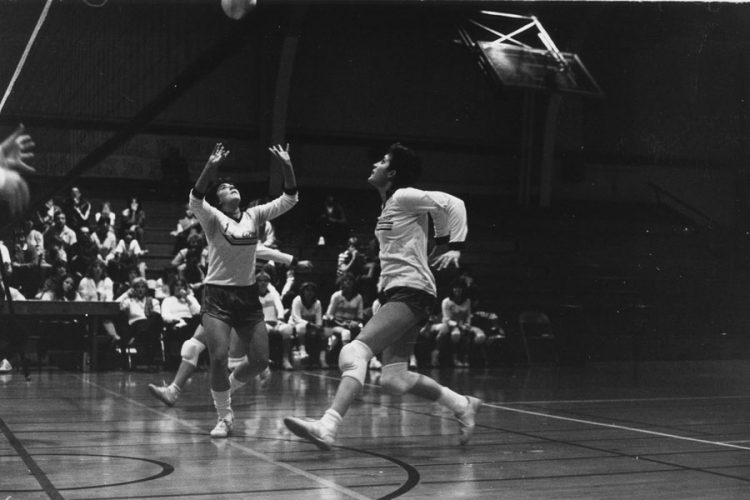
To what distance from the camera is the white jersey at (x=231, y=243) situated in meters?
7.84

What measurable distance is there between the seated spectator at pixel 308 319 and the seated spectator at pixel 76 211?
15.7ft

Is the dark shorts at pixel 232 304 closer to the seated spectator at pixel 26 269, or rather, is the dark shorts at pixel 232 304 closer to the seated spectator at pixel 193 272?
the seated spectator at pixel 193 272

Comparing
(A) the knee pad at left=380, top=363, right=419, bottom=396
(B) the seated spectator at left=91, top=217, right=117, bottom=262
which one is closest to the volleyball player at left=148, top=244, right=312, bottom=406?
(A) the knee pad at left=380, top=363, right=419, bottom=396

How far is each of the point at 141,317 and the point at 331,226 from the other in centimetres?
756

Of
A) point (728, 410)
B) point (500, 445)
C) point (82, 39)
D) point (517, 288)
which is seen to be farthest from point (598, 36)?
point (500, 445)

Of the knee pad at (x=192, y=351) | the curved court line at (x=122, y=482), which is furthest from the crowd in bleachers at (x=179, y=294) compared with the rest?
the curved court line at (x=122, y=482)

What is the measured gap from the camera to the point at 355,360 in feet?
21.2

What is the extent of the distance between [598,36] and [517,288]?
29.6 feet

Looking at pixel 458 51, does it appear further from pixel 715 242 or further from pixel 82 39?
pixel 82 39

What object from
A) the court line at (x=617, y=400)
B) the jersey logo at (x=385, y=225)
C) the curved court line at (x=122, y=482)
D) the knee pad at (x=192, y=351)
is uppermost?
the jersey logo at (x=385, y=225)

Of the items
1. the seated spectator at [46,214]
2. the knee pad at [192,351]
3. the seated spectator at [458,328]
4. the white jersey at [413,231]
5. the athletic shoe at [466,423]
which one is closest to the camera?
the white jersey at [413,231]

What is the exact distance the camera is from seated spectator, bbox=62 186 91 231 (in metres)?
18.8

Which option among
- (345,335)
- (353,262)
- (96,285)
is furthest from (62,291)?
(353,262)

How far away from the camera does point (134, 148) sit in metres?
25.0
